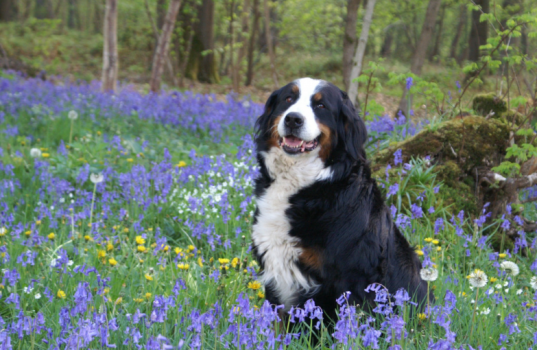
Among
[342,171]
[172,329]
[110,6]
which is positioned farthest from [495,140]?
[110,6]

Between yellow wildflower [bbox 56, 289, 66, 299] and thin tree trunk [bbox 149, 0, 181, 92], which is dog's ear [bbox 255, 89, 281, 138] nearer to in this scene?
yellow wildflower [bbox 56, 289, 66, 299]

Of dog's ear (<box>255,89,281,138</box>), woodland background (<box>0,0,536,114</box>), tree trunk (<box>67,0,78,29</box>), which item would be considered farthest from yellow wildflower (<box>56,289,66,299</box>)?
tree trunk (<box>67,0,78,29</box>)

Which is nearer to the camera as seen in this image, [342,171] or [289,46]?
[342,171]

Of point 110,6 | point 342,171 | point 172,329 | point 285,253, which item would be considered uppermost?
point 110,6

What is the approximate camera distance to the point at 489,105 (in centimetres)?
581

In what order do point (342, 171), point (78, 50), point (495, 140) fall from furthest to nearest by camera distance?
point (78, 50) < point (495, 140) < point (342, 171)

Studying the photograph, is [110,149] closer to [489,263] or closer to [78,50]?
[489,263]

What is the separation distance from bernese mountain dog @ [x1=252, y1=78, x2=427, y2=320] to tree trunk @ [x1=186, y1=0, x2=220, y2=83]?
48.8ft

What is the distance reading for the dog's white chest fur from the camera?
9.22 feet

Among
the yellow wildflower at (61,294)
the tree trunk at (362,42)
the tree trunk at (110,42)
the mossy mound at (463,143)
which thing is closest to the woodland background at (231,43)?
the tree trunk at (362,42)

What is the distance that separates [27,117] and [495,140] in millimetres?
6672

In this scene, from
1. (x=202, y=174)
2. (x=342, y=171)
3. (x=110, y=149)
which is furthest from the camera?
(x=110, y=149)

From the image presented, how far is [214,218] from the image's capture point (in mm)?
4332

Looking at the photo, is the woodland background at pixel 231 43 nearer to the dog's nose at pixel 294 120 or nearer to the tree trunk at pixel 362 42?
the tree trunk at pixel 362 42
